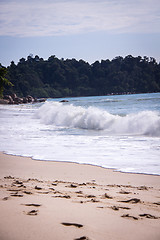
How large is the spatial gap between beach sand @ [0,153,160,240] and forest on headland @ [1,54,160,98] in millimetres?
119509

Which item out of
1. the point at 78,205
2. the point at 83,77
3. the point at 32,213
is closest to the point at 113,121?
the point at 78,205

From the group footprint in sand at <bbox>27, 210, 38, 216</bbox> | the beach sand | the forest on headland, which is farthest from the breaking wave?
the forest on headland

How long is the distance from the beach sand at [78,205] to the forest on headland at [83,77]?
120 meters

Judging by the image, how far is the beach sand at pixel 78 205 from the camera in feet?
8.97

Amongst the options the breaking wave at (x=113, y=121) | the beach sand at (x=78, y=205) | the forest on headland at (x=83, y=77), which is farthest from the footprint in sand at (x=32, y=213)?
the forest on headland at (x=83, y=77)

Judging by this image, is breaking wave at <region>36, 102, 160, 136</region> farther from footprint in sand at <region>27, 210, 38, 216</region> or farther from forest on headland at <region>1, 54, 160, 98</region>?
forest on headland at <region>1, 54, 160, 98</region>

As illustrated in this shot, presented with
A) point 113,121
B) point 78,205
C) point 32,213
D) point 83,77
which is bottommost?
point 113,121

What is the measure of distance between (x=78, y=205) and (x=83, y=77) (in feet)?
487

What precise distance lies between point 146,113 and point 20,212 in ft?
47.3

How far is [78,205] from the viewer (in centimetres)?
365

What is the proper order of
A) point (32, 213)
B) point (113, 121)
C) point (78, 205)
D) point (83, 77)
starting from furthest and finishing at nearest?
1. point (83, 77)
2. point (113, 121)
3. point (78, 205)
4. point (32, 213)

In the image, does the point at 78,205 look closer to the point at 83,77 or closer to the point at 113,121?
the point at 113,121

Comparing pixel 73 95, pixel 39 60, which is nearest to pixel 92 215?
pixel 73 95

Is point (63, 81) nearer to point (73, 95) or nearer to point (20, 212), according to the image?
point (73, 95)
